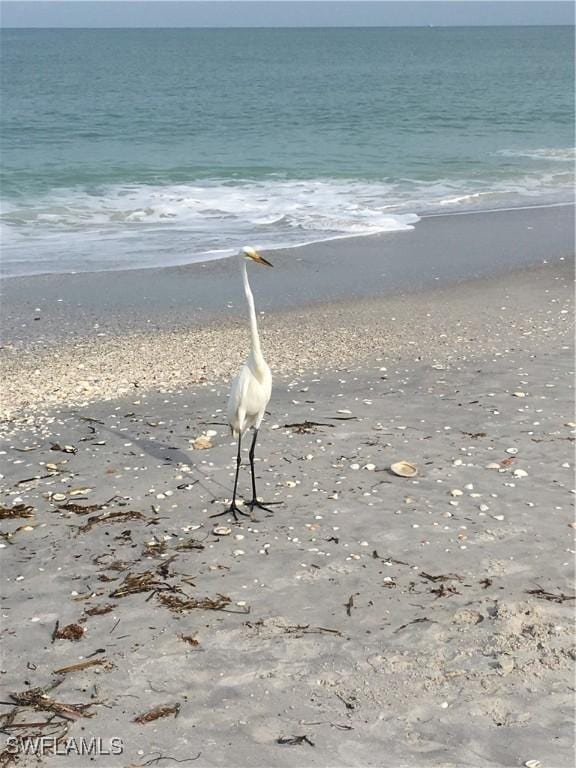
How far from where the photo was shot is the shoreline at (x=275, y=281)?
10.2m

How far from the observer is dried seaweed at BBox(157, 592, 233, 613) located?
15.3 ft

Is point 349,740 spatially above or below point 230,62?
below

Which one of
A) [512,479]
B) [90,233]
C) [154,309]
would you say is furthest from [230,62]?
[512,479]

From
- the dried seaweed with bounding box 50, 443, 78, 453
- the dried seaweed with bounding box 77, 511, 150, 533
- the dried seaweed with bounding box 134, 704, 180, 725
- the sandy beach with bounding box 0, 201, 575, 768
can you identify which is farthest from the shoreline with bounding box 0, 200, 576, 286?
the dried seaweed with bounding box 134, 704, 180, 725

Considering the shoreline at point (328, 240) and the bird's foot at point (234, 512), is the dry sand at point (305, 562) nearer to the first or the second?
the bird's foot at point (234, 512)

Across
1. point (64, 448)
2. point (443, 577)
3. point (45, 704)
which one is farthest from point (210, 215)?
point (45, 704)

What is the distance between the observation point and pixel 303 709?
152 inches

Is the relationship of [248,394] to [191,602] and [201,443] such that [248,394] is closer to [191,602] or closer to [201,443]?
[201,443]

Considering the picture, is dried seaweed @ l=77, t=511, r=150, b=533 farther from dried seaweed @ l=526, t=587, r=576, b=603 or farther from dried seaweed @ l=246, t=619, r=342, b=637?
dried seaweed @ l=526, t=587, r=576, b=603

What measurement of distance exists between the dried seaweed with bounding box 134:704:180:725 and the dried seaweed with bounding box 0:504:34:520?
2.15 meters

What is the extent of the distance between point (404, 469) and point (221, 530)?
1331 millimetres

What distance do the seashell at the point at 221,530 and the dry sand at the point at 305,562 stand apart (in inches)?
0.7

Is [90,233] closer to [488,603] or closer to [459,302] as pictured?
[459,302]

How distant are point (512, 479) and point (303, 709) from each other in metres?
2.62
